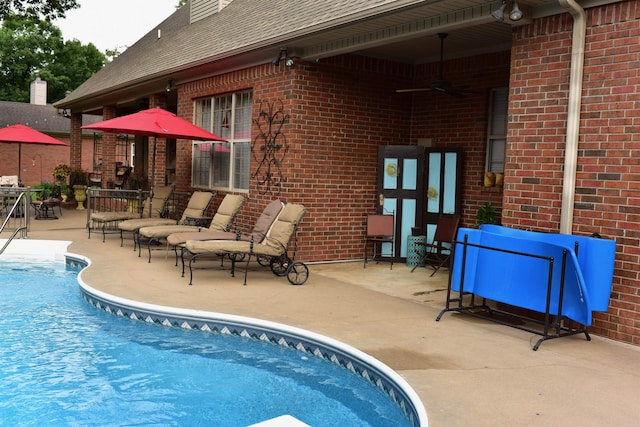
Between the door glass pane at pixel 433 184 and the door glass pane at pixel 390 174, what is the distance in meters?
0.57

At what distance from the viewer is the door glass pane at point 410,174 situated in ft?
30.9

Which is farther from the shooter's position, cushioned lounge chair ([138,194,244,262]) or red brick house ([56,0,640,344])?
cushioned lounge chair ([138,194,244,262])

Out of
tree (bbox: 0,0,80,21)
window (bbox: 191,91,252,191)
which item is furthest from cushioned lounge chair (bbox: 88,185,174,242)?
tree (bbox: 0,0,80,21)

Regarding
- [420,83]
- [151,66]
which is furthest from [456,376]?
[151,66]

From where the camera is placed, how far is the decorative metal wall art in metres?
9.20

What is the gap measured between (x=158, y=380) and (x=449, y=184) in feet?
19.7

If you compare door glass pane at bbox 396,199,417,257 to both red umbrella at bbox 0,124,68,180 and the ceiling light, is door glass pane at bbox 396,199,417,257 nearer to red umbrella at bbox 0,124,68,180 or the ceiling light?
the ceiling light

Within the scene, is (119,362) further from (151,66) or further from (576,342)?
(151,66)

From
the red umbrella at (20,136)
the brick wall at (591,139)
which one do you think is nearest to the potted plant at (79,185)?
the red umbrella at (20,136)

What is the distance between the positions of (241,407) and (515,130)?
12.9 feet

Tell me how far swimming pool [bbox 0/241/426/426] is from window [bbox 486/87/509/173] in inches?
196

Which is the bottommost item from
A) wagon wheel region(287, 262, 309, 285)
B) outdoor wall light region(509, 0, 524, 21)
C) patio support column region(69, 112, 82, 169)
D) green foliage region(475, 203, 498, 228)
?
wagon wheel region(287, 262, 309, 285)

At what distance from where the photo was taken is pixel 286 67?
908 cm

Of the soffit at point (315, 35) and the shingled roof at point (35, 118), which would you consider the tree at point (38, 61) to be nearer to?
the shingled roof at point (35, 118)
